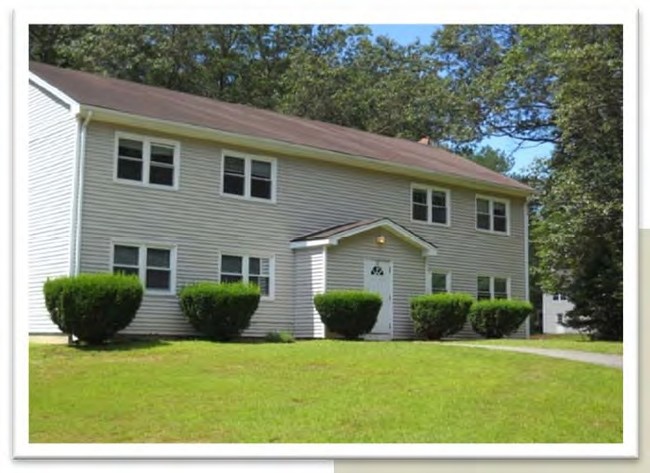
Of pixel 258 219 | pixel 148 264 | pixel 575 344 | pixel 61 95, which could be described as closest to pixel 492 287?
pixel 575 344

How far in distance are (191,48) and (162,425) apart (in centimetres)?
1095

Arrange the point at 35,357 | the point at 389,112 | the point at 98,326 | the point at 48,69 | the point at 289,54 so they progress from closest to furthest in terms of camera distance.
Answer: the point at 35,357 → the point at 98,326 → the point at 48,69 → the point at 289,54 → the point at 389,112

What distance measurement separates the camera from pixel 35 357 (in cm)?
1080

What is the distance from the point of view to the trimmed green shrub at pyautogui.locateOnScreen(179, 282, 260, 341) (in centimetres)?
1405

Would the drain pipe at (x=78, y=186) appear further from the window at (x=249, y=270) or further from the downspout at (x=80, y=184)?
the window at (x=249, y=270)

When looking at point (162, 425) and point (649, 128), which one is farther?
point (649, 128)

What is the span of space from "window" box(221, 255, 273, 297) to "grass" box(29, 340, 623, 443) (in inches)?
123

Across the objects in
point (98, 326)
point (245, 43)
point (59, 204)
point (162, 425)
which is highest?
point (245, 43)

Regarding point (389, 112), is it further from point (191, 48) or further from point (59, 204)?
point (59, 204)

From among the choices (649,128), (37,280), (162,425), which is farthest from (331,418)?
(37,280)

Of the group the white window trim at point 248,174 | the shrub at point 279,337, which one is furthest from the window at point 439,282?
the white window trim at point 248,174

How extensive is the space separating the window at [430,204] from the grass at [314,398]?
226 inches

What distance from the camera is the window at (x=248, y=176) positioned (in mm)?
15273

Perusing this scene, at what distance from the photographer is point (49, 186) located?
43.4ft
